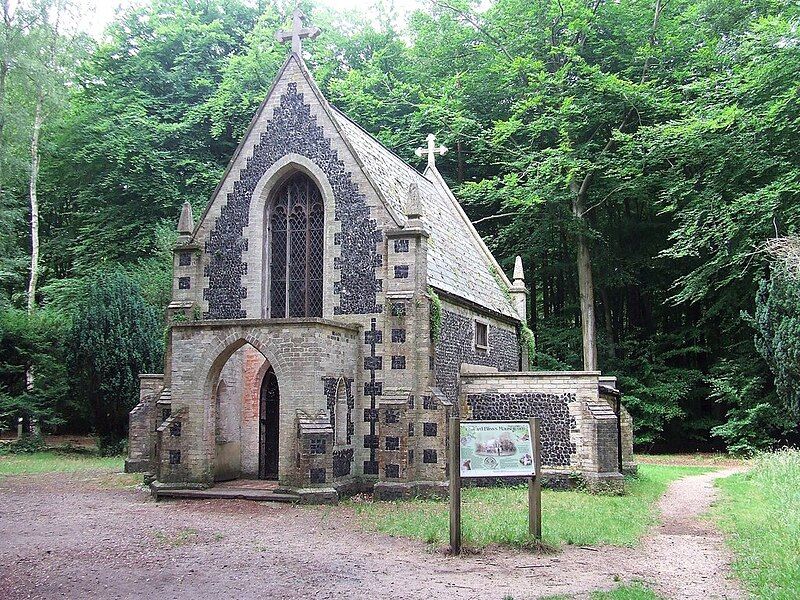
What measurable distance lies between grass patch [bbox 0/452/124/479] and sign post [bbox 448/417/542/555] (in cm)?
1524

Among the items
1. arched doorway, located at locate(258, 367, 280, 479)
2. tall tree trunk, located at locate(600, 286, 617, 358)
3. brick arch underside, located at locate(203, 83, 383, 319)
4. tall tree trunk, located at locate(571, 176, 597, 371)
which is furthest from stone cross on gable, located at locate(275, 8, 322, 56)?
tall tree trunk, located at locate(600, 286, 617, 358)

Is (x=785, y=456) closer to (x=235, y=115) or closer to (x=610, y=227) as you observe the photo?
(x=610, y=227)

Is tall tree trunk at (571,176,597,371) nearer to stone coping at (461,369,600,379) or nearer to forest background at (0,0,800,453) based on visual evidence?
forest background at (0,0,800,453)

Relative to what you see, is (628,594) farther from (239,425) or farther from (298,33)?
(298,33)

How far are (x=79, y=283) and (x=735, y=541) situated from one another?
100 feet

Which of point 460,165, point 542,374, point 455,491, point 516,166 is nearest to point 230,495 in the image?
point 455,491

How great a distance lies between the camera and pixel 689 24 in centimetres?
3234

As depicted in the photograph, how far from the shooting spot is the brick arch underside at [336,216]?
18812 millimetres

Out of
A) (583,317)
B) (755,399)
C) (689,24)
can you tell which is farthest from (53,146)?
(755,399)

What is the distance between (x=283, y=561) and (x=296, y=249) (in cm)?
1035

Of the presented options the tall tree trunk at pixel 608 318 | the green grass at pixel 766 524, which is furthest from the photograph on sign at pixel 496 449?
the tall tree trunk at pixel 608 318

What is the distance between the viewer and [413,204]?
18453 mm

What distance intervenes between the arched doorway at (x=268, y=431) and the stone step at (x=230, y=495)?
6.18 ft

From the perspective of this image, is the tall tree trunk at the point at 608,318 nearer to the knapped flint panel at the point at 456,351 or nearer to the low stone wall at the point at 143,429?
the knapped flint panel at the point at 456,351
